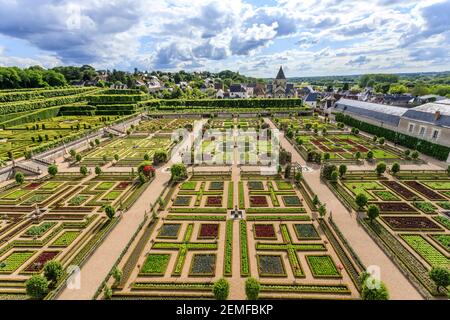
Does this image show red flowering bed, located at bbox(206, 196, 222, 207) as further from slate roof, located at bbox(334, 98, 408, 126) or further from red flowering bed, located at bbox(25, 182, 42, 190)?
slate roof, located at bbox(334, 98, 408, 126)

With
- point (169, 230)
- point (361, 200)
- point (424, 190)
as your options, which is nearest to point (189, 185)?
point (169, 230)

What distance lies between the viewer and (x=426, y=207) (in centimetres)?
3170

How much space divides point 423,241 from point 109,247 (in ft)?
98.2

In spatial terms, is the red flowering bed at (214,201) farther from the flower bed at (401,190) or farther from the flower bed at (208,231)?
the flower bed at (401,190)

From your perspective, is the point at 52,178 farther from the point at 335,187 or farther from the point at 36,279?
the point at 335,187

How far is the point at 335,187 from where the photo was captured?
1473 inches

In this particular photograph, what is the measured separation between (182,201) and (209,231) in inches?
304

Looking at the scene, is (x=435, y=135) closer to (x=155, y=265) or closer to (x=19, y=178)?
(x=155, y=265)

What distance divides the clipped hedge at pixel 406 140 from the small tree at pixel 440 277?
1420 inches

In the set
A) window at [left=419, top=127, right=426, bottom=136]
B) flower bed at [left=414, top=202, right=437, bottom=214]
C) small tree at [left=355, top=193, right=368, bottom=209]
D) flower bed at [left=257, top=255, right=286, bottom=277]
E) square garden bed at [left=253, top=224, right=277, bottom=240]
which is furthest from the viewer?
window at [left=419, top=127, right=426, bottom=136]

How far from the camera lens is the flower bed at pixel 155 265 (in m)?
22.4

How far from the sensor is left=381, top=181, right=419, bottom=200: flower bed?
34625 millimetres

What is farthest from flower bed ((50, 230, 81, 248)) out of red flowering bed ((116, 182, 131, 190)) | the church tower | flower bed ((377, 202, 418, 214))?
the church tower
